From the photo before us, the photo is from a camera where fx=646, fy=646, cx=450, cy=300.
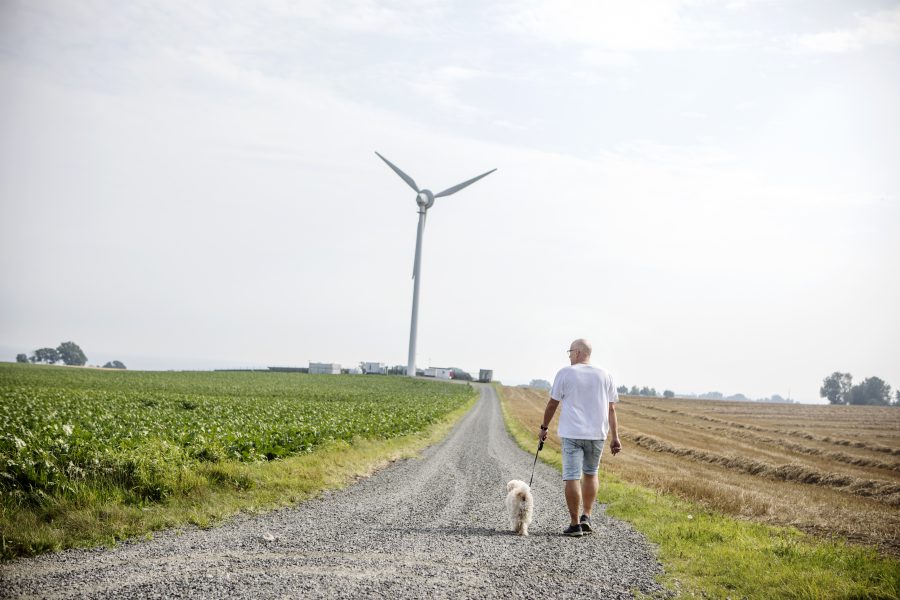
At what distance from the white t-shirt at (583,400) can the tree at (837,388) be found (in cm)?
21274

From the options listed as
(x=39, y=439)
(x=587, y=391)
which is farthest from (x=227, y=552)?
(x=39, y=439)

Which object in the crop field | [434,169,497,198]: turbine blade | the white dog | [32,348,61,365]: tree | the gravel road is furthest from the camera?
[32,348,61,365]: tree

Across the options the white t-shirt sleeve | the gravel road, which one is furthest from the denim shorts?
the gravel road

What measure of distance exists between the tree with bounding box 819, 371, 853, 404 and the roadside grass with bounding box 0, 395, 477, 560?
210m

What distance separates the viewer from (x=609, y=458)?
24.8m

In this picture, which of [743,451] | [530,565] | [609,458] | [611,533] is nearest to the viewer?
[530,565]

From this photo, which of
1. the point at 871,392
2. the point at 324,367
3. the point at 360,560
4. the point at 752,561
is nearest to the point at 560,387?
the point at 752,561

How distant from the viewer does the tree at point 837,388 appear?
190375mm

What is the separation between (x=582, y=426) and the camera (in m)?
9.59

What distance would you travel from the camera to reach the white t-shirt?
9.59 m

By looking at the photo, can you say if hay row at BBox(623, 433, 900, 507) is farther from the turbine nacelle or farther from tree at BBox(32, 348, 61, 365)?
tree at BBox(32, 348, 61, 365)

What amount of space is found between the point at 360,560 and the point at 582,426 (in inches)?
148

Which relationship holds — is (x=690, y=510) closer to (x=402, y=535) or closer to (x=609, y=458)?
(x=402, y=535)

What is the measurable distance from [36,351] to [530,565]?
750 ft
